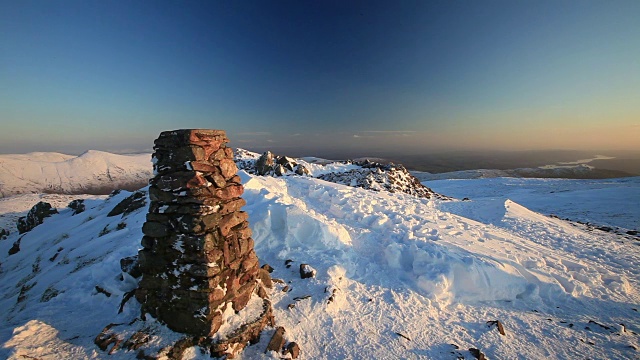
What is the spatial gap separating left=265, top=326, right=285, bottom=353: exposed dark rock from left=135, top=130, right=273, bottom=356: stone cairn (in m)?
0.41

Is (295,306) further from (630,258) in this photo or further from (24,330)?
(630,258)

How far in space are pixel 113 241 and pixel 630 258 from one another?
23604mm

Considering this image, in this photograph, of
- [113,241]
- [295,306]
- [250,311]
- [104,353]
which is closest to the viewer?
[104,353]

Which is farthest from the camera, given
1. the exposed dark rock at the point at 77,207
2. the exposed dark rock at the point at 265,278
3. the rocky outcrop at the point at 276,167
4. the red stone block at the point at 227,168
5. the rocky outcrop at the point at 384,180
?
the rocky outcrop at the point at 276,167

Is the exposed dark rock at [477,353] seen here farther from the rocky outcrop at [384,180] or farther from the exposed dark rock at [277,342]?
the rocky outcrop at [384,180]

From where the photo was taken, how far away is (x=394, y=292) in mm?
8016

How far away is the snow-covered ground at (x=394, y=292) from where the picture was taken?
591cm

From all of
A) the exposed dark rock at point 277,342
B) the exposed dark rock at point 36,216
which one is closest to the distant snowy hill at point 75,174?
the exposed dark rock at point 36,216

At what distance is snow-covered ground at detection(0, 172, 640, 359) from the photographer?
19.4 ft

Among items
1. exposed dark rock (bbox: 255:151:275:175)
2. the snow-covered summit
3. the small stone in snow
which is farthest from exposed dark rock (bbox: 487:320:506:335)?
exposed dark rock (bbox: 255:151:275:175)

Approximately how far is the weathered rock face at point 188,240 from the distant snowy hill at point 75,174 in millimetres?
156657

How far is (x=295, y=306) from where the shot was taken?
6.95m

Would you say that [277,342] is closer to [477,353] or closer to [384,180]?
[477,353]

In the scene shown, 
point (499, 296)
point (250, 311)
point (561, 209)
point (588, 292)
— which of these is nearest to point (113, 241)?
point (250, 311)
